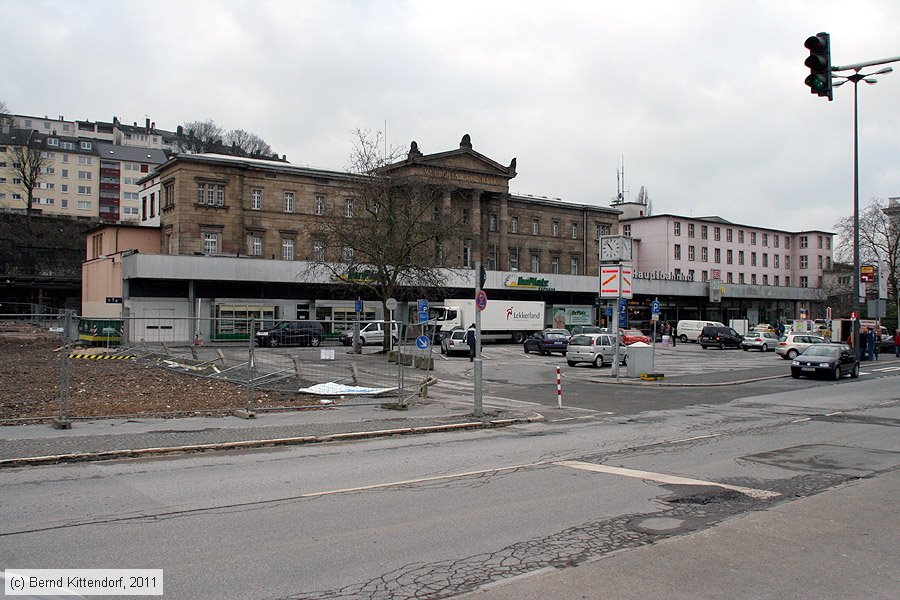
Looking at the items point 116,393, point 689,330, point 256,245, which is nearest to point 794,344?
point 689,330

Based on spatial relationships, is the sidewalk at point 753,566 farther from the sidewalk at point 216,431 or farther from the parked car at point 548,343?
the parked car at point 548,343

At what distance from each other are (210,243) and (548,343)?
3248 cm

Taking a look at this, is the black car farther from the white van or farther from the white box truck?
the white box truck

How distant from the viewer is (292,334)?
55.5 feet

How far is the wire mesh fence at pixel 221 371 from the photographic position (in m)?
15.7

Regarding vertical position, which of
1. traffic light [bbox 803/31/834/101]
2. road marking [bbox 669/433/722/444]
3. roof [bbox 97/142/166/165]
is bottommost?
road marking [bbox 669/433/722/444]

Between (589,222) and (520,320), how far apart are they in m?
34.0

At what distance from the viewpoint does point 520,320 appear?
56469 millimetres

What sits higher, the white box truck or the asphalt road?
the white box truck

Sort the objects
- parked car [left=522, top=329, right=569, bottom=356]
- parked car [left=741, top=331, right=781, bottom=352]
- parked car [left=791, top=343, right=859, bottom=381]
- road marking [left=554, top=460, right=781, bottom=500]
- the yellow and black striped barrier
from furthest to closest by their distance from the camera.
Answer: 1. parked car [left=741, top=331, right=781, bottom=352]
2. parked car [left=522, top=329, right=569, bottom=356]
3. parked car [left=791, top=343, right=859, bottom=381]
4. the yellow and black striped barrier
5. road marking [left=554, top=460, right=781, bottom=500]

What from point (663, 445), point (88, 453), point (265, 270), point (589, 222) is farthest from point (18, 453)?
point (589, 222)

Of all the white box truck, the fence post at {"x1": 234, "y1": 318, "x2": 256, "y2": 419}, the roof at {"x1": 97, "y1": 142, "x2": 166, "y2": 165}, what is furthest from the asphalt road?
the roof at {"x1": 97, "y1": 142, "x2": 166, "y2": 165}

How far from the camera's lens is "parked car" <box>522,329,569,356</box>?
148ft

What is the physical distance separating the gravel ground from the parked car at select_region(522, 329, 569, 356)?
94.4 feet
